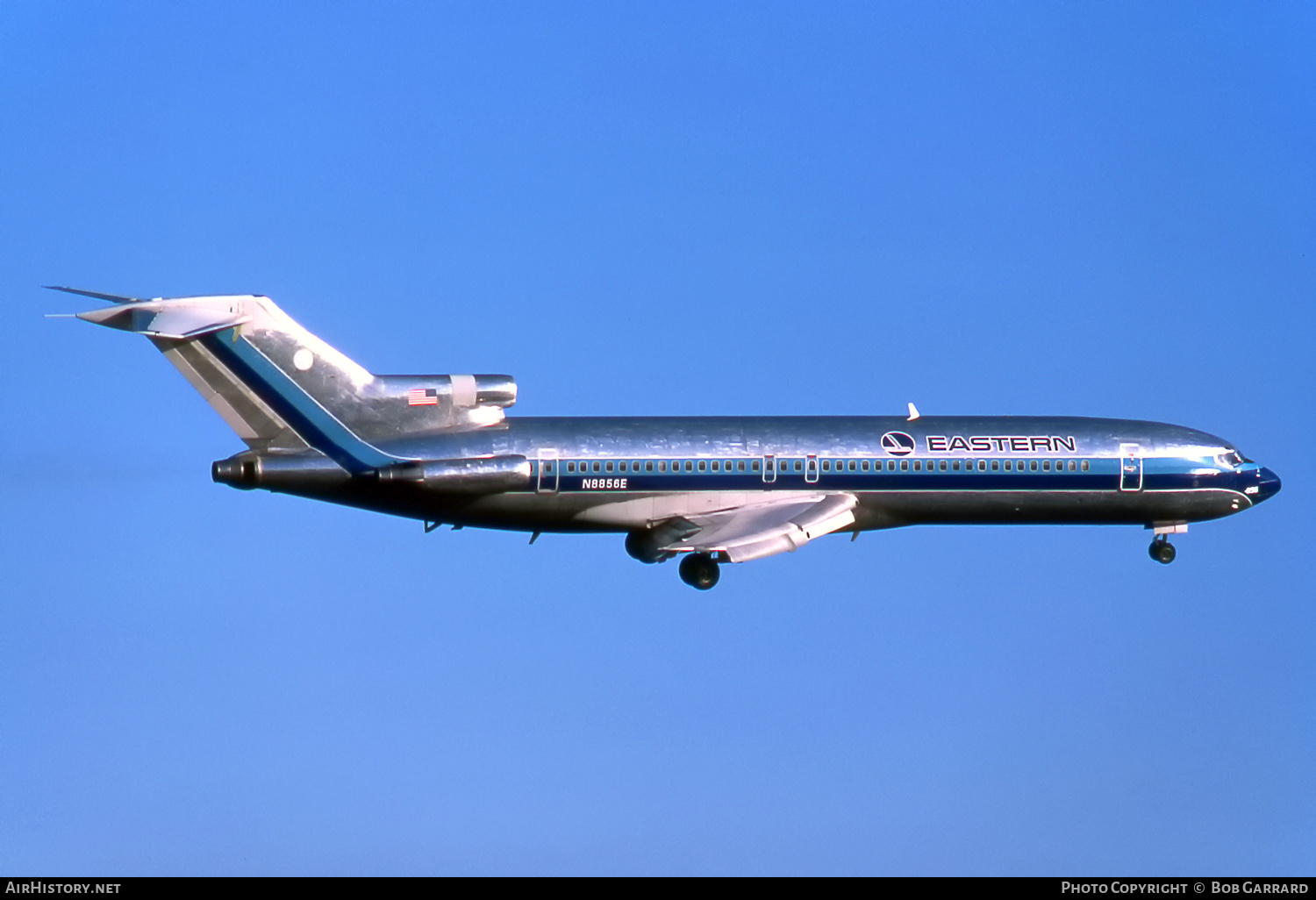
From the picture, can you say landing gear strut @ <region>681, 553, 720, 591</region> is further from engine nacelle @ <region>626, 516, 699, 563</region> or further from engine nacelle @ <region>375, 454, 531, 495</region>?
engine nacelle @ <region>375, 454, 531, 495</region>

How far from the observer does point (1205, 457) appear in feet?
190

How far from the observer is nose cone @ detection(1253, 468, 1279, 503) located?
193 ft

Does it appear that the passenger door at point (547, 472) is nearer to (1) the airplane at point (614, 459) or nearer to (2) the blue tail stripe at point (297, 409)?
(1) the airplane at point (614, 459)

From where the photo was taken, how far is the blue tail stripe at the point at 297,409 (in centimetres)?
5238

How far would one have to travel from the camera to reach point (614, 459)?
5350 cm

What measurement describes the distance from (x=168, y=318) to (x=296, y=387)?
3396 millimetres

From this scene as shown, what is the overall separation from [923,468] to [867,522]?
6.38 ft

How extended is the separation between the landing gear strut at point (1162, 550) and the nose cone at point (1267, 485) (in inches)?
103

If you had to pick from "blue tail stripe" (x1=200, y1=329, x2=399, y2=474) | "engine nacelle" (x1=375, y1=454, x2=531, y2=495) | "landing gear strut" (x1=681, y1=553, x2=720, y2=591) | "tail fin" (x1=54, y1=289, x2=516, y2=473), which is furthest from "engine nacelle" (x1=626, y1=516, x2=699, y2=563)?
"blue tail stripe" (x1=200, y1=329, x2=399, y2=474)

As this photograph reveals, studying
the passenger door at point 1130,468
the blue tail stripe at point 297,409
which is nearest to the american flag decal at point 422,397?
the blue tail stripe at point 297,409

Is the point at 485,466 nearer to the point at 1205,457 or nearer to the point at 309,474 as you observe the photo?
the point at 309,474
